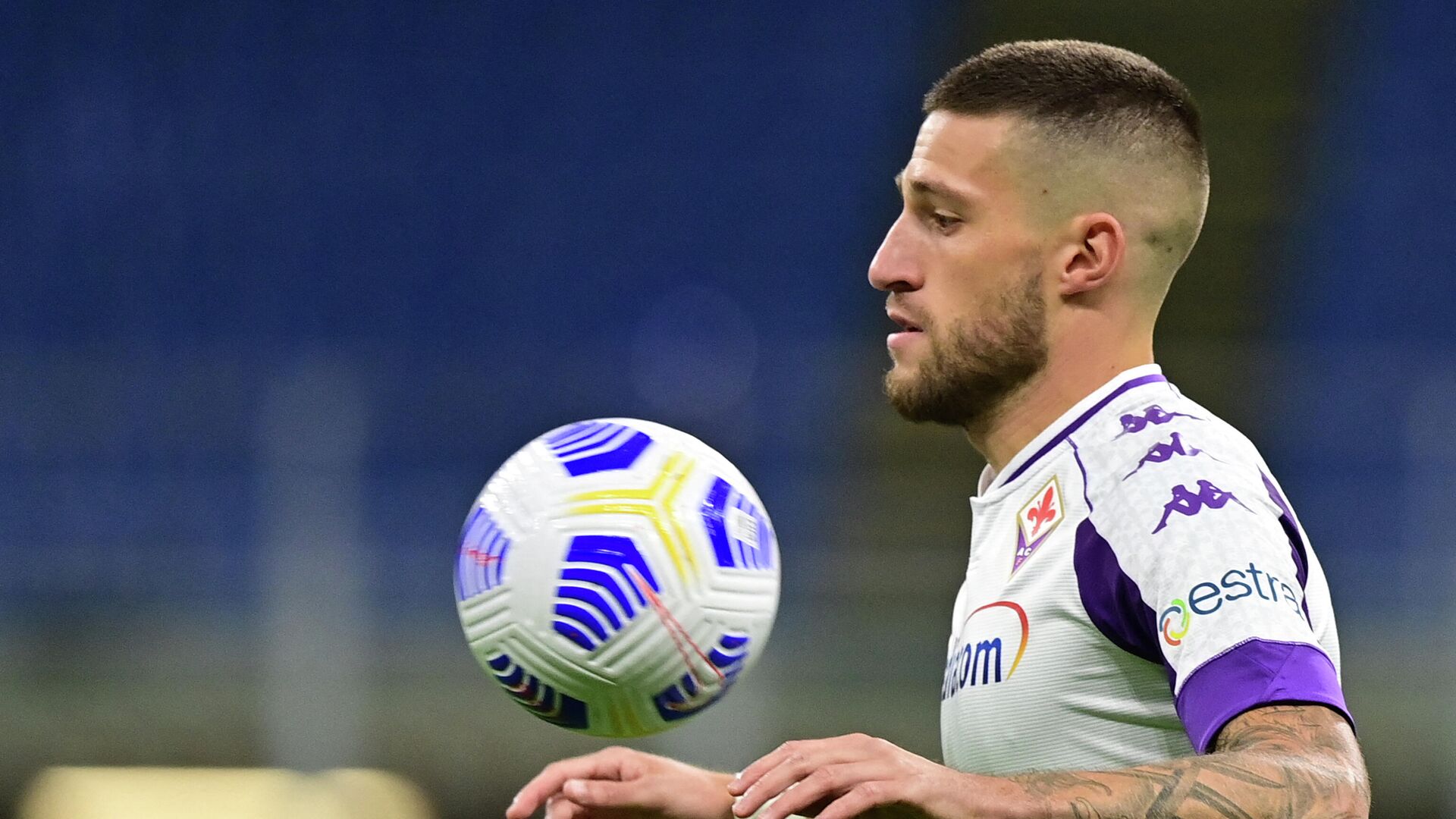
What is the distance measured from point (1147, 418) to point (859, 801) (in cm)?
83

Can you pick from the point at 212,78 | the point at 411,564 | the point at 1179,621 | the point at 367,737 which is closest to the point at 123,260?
the point at 212,78

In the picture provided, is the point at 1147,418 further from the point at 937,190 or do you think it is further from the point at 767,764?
the point at 767,764

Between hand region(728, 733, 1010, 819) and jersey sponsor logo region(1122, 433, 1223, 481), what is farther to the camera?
jersey sponsor logo region(1122, 433, 1223, 481)

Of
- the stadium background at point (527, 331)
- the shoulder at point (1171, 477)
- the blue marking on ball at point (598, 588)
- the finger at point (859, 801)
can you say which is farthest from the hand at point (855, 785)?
the stadium background at point (527, 331)

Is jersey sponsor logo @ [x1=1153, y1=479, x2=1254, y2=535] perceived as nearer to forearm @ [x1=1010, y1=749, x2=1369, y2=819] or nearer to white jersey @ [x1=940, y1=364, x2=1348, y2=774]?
white jersey @ [x1=940, y1=364, x2=1348, y2=774]

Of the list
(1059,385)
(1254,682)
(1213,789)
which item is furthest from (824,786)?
(1059,385)

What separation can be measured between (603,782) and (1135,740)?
2.35ft

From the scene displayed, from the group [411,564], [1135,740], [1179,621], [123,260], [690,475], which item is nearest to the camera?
[1179,621]

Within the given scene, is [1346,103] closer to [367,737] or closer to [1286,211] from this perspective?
[1286,211]

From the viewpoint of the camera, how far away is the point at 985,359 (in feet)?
8.43

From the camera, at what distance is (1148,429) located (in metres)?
2.30

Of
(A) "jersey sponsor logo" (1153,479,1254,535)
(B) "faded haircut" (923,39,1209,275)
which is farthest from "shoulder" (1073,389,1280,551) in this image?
(B) "faded haircut" (923,39,1209,275)

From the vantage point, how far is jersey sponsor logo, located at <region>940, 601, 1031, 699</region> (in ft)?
7.63

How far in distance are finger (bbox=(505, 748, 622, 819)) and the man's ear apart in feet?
3.13
